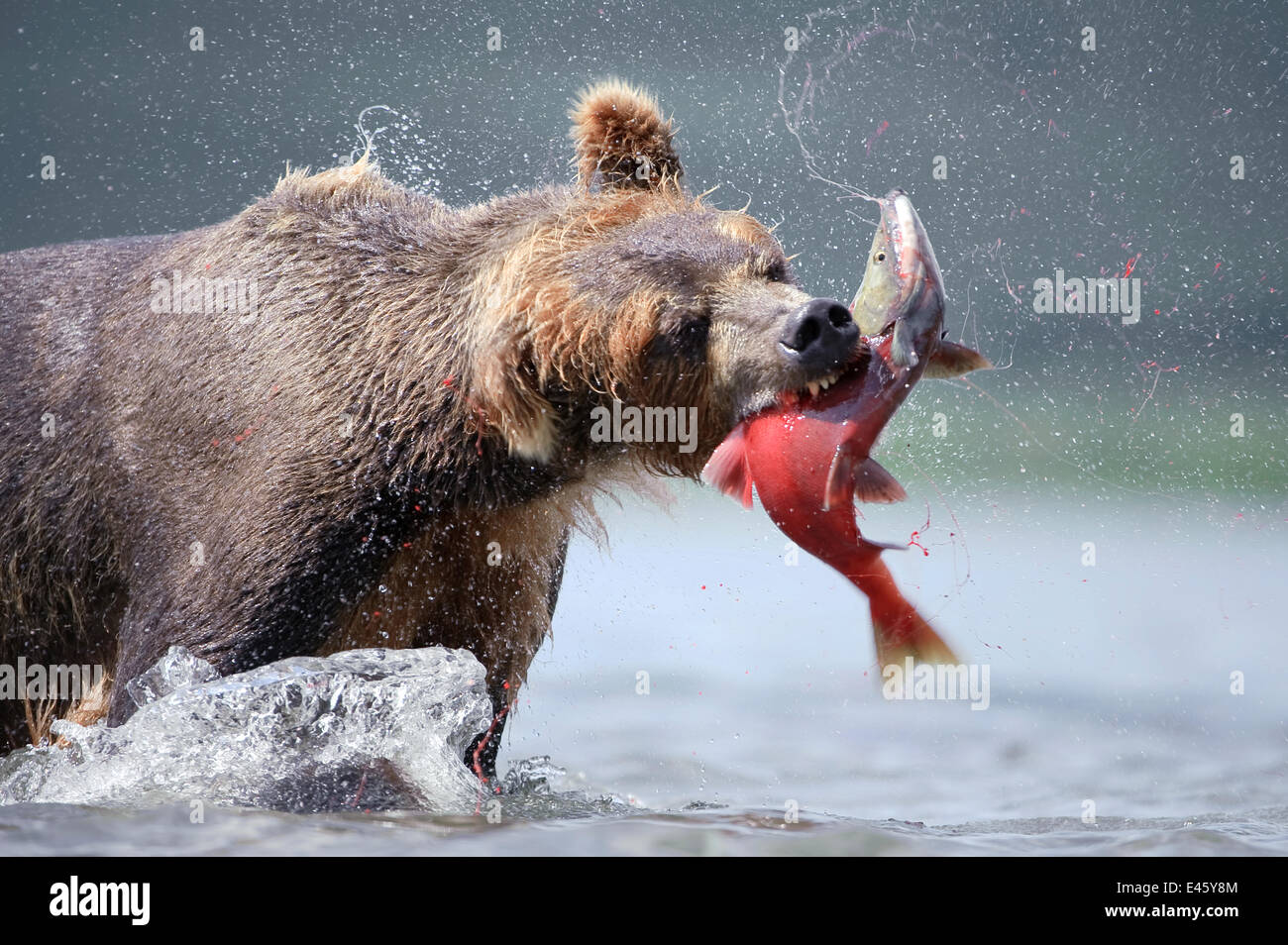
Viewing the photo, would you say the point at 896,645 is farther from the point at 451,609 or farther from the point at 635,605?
the point at 635,605

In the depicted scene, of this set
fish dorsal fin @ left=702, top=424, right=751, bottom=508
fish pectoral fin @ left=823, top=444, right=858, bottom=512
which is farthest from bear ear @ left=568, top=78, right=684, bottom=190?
fish pectoral fin @ left=823, top=444, right=858, bottom=512

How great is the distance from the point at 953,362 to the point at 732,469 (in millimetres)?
627

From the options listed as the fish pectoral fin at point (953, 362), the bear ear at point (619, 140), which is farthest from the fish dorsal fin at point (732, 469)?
the bear ear at point (619, 140)

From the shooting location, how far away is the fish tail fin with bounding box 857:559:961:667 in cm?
321

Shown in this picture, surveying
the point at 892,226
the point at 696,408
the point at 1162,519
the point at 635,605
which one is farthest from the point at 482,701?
the point at 1162,519

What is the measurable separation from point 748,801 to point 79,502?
2.92 m

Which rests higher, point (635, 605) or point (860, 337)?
point (860, 337)

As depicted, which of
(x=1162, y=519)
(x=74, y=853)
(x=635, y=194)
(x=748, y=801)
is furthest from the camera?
(x=1162, y=519)

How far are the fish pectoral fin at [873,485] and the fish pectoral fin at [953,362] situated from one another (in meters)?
0.35

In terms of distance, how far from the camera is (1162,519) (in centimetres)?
1009

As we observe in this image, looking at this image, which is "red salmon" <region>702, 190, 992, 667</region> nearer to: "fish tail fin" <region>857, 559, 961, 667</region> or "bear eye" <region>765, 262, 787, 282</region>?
"fish tail fin" <region>857, 559, 961, 667</region>

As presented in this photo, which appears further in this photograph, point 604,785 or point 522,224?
point 604,785

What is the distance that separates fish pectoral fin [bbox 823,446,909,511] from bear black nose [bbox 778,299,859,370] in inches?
8.5

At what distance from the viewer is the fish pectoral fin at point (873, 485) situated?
319 centimetres
